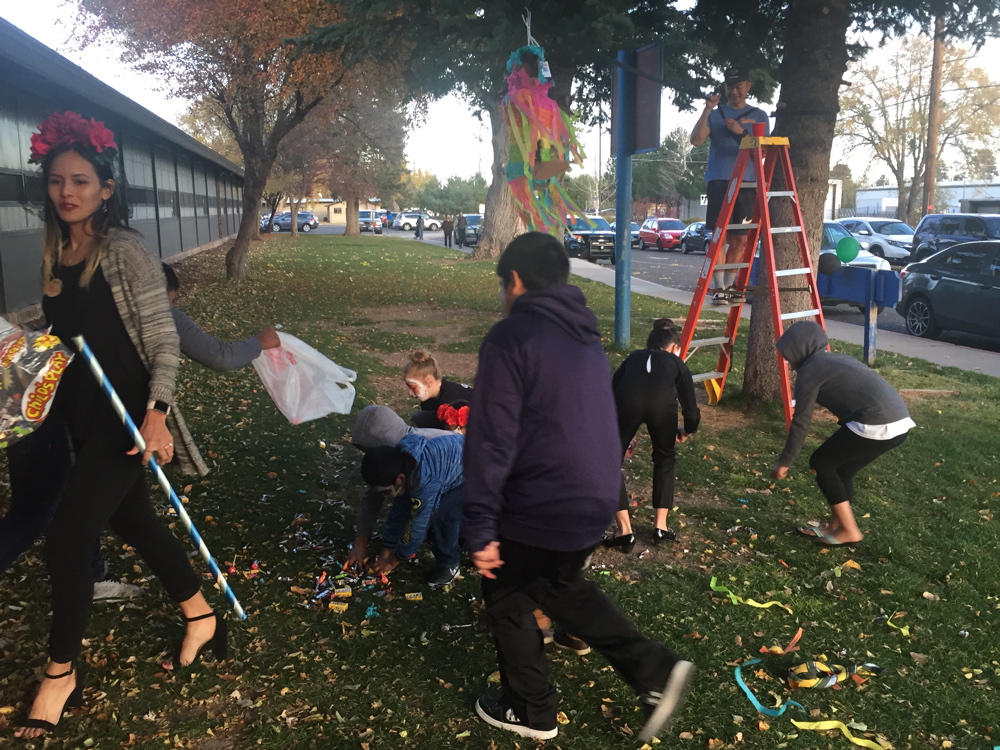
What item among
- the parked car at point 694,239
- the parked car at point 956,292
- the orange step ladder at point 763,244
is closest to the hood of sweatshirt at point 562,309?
the orange step ladder at point 763,244

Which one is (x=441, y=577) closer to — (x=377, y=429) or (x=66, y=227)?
(x=377, y=429)

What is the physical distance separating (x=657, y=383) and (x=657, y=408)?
A: 136 mm

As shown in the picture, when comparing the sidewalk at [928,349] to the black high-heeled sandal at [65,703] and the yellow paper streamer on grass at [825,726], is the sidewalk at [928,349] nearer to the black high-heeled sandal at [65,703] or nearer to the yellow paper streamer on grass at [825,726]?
the yellow paper streamer on grass at [825,726]

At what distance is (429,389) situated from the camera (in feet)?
14.4

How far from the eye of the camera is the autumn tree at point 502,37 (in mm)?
8266

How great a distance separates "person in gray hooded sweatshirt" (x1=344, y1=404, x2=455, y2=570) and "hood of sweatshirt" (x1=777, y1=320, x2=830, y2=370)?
2.00 m

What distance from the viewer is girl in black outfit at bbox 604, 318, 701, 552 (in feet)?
14.8

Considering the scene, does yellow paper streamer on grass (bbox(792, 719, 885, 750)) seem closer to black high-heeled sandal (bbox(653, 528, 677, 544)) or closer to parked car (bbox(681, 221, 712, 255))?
black high-heeled sandal (bbox(653, 528, 677, 544))

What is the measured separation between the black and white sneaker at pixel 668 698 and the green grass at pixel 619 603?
0.21m

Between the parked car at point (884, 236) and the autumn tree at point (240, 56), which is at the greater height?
the autumn tree at point (240, 56)

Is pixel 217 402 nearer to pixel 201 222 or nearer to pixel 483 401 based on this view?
pixel 483 401

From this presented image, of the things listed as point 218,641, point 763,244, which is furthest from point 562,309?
point 763,244

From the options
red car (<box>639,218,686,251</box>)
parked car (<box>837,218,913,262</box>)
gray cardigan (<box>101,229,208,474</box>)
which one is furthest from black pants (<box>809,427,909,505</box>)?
red car (<box>639,218,686,251</box>)

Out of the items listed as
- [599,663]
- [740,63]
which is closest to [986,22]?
[740,63]
